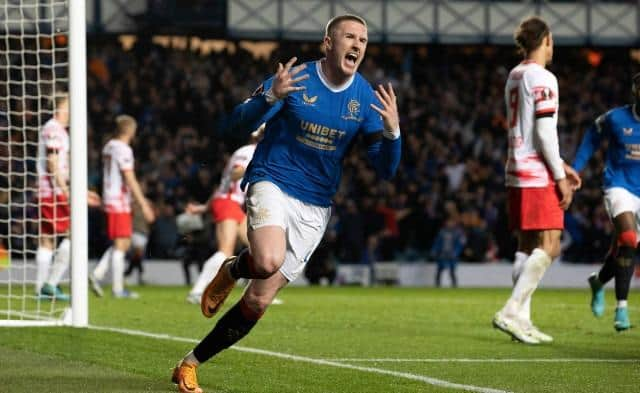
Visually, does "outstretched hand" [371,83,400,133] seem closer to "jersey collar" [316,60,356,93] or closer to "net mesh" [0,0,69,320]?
"jersey collar" [316,60,356,93]

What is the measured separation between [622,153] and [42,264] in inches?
275

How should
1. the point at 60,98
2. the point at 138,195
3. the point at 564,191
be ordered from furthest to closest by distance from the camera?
the point at 60,98
the point at 138,195
the point at 564,191

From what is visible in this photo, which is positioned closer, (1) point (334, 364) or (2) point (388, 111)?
(2) point (388, 111)

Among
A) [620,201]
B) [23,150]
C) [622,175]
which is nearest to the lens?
[620,201]

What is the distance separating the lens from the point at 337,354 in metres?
9.83

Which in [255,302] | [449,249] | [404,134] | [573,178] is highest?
[573,178]

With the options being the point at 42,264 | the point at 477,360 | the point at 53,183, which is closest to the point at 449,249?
the point at 42,264

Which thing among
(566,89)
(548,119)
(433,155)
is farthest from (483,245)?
(548,119)

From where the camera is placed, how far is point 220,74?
34094 millimetres

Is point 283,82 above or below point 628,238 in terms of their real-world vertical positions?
above

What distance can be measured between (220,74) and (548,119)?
23733mm

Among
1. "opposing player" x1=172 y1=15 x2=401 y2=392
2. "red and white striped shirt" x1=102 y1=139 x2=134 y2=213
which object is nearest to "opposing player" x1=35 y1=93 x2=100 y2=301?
"red and white striped shirt" x1=102 y1=139 x2=134 y2=213

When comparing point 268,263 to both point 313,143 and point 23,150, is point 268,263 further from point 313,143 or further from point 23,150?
point 23,150

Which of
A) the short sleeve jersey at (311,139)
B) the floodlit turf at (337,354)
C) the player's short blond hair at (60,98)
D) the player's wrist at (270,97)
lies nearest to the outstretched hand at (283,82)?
the player's wrist at (270,97)
